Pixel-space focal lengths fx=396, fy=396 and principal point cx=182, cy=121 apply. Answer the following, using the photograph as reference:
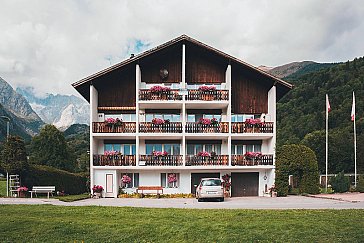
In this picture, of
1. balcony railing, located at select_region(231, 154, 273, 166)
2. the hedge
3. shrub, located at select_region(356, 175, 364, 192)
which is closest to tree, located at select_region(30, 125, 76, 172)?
the hedge

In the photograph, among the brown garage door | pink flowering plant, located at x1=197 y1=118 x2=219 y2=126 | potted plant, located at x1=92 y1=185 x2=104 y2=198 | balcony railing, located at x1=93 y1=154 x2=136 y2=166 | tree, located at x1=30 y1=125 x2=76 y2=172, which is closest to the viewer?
potted plant, located at x1=92 y1=185 x2=104 y2=198

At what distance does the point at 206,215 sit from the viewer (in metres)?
15.7

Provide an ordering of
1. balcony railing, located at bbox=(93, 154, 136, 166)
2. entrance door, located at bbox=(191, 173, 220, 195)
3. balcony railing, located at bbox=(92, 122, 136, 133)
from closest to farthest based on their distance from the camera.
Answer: balcony railing, located at bbox=(93, 154, 136, 166) < balcony railing, located at bbox=(92, 122, 136, 133) < entrance door, located at bbox=(191, 173, 220, 195)

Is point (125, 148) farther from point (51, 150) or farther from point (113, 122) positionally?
point (51, 150)

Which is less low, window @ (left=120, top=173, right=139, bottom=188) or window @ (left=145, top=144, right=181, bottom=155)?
window @ (left=145, top=144, right=181, bottom=155)

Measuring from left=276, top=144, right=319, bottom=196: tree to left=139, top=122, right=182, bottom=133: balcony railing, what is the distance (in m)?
8.12

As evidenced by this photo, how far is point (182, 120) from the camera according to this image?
31031 millimetres

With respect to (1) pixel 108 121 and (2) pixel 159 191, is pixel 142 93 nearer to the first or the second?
(1) pixel 108 121

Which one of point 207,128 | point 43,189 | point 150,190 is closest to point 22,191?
point 43,189

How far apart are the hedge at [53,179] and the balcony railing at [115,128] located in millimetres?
4523

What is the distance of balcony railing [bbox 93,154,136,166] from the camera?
29.8 metres

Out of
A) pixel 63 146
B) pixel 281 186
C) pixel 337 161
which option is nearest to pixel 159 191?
pixel 281 186

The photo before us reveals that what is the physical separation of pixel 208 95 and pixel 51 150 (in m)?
34.5

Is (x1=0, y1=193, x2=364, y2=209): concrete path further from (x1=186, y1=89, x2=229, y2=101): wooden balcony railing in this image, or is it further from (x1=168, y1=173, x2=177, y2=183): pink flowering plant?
(x1=186, y1=89, x2=229, y2=101): wooden balcony railing
